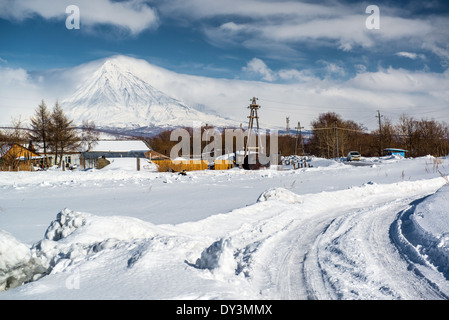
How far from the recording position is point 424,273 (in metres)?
4.43

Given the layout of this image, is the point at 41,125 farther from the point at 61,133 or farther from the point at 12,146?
the point at 12,146

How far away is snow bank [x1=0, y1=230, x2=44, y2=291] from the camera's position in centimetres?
414

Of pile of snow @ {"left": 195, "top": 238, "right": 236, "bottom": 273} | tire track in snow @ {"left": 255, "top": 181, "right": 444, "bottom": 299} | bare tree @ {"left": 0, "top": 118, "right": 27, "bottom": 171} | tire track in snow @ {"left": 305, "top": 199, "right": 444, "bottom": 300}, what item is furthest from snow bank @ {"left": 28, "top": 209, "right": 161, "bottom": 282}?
bare tree @ {"left": 0, "top": 118, "right": 27, "bottom": 171}

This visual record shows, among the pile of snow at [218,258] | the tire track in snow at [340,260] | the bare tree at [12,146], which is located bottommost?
the tire track in snow at [340,260]

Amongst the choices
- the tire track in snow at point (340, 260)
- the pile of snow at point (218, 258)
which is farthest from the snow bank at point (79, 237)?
the tire track in snow at point (340, 260)

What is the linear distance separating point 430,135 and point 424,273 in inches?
2486

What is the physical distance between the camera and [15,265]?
4246 millimetres

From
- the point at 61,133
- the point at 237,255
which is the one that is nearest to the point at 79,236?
the point at 237,255

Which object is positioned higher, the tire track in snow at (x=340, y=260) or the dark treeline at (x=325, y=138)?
the dark treeline at (x=325, y=138)

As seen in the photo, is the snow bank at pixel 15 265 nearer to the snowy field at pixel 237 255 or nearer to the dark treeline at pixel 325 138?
the snowy field at pixel 237 255

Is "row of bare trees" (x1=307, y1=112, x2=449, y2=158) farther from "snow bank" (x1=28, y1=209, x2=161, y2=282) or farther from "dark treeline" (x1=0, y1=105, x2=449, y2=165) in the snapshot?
"snow bank" (x1=28, y1=209, x2=161, y2=282)

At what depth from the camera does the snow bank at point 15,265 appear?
13.6 ft
